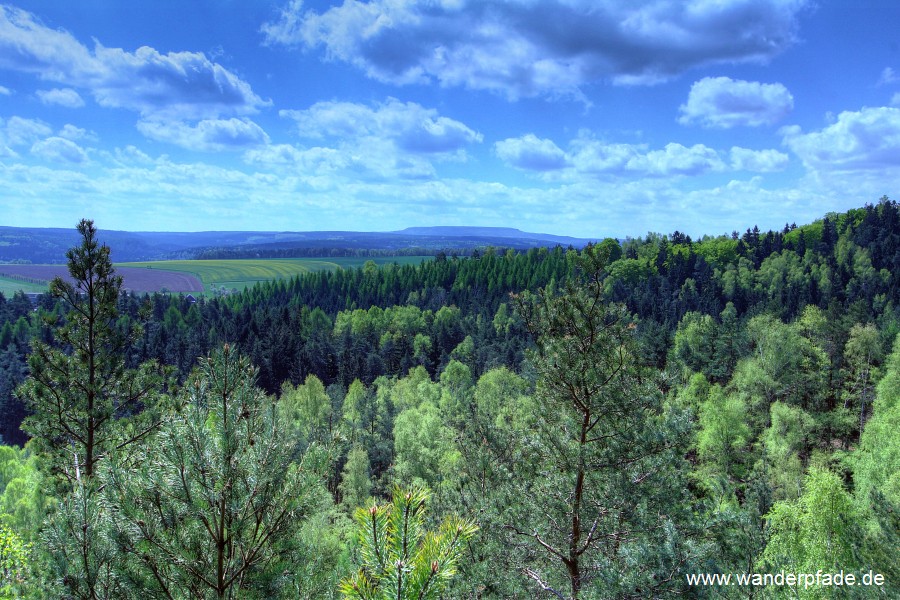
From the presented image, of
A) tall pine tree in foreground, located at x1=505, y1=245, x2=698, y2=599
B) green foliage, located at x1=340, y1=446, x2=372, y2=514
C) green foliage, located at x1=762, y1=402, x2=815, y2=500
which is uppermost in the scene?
tall pine tree in foreground, located at x1=505, y1=245, x2=698, y2=599

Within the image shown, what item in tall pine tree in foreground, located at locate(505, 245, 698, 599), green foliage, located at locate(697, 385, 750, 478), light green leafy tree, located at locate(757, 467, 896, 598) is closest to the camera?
tall pine tree in foreground, located at locate(505, 245, 698, 599)

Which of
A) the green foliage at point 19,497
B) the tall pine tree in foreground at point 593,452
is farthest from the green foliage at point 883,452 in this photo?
the green foliage at point 19,497

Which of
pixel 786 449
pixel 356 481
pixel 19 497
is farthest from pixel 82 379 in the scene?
pixel 786 449

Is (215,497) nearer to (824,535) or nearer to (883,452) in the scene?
(824,535)

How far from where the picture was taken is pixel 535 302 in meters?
11.1

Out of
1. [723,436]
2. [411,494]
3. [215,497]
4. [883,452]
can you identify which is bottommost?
[723,436]

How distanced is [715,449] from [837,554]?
21.8 m

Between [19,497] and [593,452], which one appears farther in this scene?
[19,497]

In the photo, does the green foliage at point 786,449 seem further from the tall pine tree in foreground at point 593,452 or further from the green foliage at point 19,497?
the green foliage at point 19,497

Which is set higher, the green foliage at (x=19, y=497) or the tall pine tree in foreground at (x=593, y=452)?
the tall pine tree in foreground at (x=593, y=452)

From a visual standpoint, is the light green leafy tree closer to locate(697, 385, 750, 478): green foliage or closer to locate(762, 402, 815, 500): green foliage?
locate(762, 402, 815, 500): green foliage

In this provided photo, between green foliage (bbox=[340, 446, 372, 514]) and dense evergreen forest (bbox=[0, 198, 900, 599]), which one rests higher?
dense evergreen forest (bbox=[0, 198, 900, 599])

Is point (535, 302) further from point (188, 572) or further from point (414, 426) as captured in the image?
point (414, 426)

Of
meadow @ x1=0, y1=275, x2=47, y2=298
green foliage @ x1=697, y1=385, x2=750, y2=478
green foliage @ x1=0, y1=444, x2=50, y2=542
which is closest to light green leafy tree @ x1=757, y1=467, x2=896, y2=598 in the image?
green foliage @ x1=697, y1=385, x2=750, y2=478
